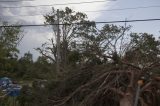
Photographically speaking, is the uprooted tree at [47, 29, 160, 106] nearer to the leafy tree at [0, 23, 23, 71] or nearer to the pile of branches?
the pile of branches

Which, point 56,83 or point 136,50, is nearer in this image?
point 136,50

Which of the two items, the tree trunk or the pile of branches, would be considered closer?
the tree trunk

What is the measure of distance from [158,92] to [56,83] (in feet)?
13.1

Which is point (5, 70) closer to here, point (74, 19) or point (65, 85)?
point (74, 19)

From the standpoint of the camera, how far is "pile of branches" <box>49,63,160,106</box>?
13141 mm

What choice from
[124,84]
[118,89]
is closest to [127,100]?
[118,89]

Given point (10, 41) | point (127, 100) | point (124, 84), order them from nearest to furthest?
point (127, 100) < point (124, 84) < point (10, 41)

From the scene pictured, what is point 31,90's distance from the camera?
1648cm

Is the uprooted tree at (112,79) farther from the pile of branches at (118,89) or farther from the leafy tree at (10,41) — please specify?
the leafy tree at (10,41)

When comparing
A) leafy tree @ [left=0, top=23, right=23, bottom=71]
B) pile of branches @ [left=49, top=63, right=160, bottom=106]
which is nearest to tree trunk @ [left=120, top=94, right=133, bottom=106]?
pile of branches @ [left=49, top=63, right=160, bottom=106]

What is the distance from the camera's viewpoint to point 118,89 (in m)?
13.3

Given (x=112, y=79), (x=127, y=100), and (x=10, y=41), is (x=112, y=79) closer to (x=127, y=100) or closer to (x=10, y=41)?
(x=127, y=100)

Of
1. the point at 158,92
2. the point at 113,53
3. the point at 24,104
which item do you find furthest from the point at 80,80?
the point at 24,104

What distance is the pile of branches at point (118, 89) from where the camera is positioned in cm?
1314
